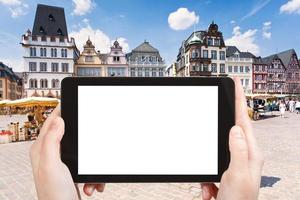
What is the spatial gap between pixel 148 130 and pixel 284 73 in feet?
224

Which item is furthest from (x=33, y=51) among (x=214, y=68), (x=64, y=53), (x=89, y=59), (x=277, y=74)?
(x=277, y=74)

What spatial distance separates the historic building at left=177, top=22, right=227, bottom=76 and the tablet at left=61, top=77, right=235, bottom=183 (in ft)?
165

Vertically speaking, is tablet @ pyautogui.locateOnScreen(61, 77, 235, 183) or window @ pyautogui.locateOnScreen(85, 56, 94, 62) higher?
window @ pyautogui.locateOnScreen(85, 56, 94, 62)

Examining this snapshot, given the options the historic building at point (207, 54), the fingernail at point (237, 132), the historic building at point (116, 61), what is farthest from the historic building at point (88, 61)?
the fingernail at point (237, 132)

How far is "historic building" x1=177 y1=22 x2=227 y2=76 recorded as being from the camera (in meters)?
51.6

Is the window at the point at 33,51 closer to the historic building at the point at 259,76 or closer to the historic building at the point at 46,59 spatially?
the historic building at the point at 46,59

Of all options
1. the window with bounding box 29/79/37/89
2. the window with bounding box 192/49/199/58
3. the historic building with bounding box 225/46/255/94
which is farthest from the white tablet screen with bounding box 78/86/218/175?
the historic building with bounding box 225/46/255/94

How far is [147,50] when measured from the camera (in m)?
51.0

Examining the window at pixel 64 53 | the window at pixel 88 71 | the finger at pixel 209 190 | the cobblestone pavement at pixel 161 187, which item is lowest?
the cobblestone pavement at pixel 161 187

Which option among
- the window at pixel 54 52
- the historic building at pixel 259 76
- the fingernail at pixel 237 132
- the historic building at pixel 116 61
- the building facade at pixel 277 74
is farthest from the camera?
the building facade at pixel 277 74

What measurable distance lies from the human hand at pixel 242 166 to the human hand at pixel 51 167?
2.99 feet

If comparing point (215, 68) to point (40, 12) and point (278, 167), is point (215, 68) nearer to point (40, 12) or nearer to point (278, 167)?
point (40, 12)

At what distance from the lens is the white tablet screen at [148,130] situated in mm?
1564

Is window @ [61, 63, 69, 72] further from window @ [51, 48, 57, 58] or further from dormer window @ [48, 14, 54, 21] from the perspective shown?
dormer window @ [48, 14, 54, 21]
